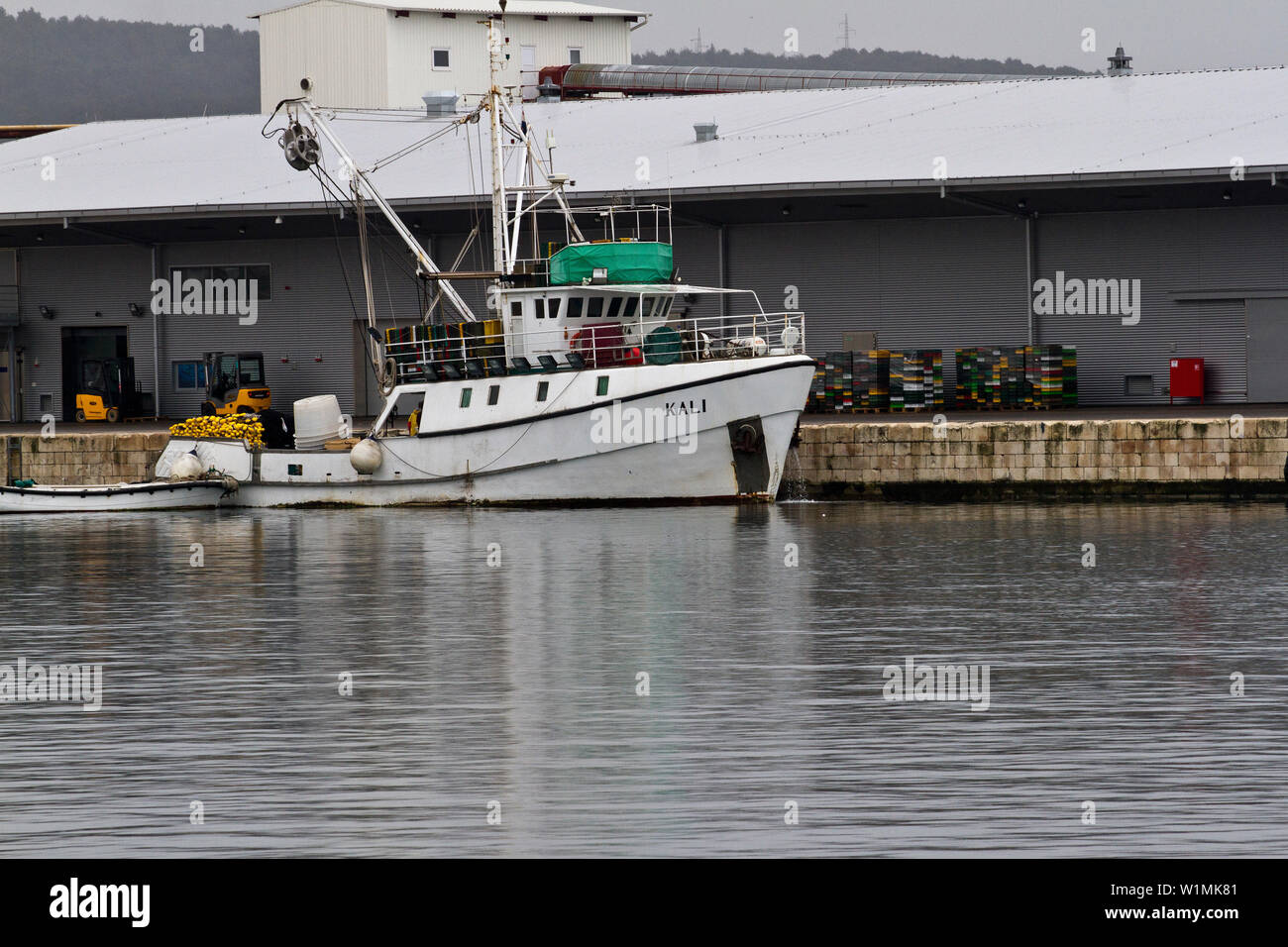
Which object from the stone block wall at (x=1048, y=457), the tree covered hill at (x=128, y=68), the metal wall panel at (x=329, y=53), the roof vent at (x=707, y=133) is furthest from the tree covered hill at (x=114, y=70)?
the stone block wall at (x=1048, y=457)

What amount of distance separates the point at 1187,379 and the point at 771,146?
11.3 meters

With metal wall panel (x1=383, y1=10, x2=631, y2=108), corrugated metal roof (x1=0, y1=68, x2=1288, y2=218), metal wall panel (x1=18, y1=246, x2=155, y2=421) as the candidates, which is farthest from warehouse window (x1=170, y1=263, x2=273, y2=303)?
metal wall panel (x1=383, y1=10, x2=631, y2=108)

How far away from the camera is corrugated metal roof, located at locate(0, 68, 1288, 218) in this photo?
1527 inches

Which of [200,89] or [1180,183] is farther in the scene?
[200,89]

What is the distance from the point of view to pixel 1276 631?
17.5 m

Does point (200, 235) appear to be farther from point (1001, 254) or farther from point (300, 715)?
point (300, 715)

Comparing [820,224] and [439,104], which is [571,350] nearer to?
[820,224]

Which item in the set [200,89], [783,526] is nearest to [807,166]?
[783,526]

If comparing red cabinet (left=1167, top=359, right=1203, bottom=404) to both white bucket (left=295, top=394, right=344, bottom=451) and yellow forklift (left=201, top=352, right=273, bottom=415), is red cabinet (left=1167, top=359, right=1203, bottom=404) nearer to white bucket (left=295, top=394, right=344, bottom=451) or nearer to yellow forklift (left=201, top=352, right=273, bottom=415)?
white bucket (left=295, top=394, right=344, bottom=451)

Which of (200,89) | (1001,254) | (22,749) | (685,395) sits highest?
(200,89)

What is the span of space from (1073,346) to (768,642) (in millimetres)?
23901

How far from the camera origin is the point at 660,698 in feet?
47.6

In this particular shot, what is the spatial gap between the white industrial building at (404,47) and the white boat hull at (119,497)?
106 ft

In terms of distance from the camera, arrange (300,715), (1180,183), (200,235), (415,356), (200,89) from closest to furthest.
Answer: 1. (300,715)
2. (415,356)
3. (1180,183)
4. (200,235)
5. (200,89)
